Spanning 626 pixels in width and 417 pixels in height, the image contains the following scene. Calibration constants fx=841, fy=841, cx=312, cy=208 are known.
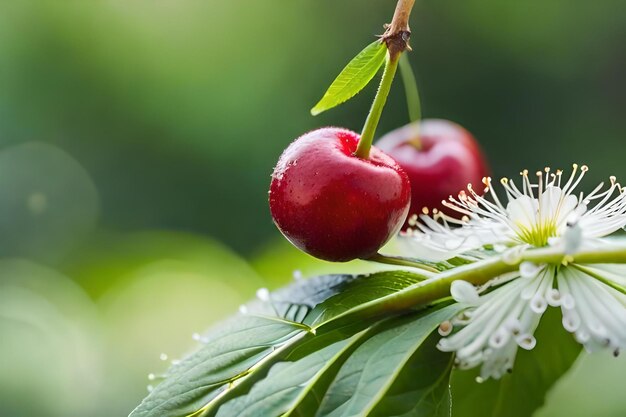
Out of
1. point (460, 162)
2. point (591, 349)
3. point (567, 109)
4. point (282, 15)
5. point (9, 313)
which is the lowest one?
point (591, 349)

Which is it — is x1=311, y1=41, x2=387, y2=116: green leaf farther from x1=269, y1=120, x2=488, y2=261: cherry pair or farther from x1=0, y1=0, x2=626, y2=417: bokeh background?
x1=0, y1=0, x2=626, y2=417: bokeh background

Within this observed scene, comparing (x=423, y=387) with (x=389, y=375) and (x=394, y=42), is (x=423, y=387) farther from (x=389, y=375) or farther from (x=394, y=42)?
(x=394, y=42)

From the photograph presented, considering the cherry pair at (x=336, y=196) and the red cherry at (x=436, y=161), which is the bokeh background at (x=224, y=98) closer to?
the red cherry at (x=436, y=161)

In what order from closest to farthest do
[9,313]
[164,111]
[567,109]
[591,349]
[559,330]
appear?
[591,349]
[559,330]
[9,313]
[567,109]
[164,111]

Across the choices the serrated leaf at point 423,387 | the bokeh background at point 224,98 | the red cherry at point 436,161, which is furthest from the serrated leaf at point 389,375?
the bokeh background at point 224,98

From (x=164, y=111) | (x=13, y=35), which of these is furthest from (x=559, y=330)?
(x=13, y=35)

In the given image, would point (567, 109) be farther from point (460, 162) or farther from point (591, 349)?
point (591, 349)

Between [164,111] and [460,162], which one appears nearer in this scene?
[460,162]
